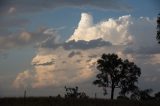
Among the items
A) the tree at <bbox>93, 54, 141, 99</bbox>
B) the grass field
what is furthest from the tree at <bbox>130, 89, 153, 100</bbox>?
the grass field

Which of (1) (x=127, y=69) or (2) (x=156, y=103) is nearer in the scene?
(2) (x=156, y=103)

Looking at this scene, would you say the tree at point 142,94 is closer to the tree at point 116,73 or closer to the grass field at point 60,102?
the tree at point 116,73

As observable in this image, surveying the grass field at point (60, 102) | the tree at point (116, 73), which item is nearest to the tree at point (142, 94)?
the tree at point (116, 73)

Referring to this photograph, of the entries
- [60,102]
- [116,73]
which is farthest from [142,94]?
Answer: [60,102]

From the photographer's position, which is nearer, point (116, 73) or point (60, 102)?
point (60, 102)

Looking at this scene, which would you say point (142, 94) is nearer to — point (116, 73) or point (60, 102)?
point (116, 73)

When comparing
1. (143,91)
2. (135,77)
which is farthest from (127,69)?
(143,91)

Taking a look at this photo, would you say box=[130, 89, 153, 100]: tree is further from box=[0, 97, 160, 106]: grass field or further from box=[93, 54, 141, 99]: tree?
box=[0, 97, 160, 106]: grass field

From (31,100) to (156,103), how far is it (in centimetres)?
1493

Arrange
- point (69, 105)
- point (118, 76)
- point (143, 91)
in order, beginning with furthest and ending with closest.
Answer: point (143, 91)
point (118, 76)
point (69, 105)

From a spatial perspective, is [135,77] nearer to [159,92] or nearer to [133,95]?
[133,95]

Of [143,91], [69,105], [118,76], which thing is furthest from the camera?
[143,91]

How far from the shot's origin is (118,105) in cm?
5222

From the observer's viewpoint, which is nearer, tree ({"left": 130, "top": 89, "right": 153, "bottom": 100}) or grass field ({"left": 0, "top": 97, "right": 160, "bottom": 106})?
grass field ({"left": 0, "top": 97, "right": 160, "bottom": 106})
